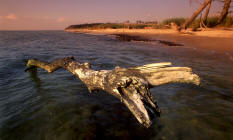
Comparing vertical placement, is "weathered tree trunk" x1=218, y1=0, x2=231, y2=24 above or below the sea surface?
above

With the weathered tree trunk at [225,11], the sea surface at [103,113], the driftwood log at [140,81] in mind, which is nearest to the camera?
the driftwood log at [140,81]

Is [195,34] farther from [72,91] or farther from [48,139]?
[48,139]

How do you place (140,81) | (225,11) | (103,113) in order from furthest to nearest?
(225,11) < (103,113) < (140,81)

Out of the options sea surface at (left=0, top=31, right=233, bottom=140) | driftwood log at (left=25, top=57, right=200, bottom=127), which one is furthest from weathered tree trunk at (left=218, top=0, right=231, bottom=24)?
driftwood log at (left=25, top=57, right=200, bottom=127)

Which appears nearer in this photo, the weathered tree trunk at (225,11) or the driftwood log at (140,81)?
the driftwood log at (140,81)

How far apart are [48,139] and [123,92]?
176cm

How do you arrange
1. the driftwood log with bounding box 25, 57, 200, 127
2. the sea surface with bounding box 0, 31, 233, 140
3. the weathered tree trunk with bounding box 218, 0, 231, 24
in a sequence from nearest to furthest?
1. the driftwood log with bounding box 25, 57, 200, 127
2. the sea surface with bounding box 0, 31, 233, 140
3. the weathered tree trunk with bounding box 218, 0, 231, 24

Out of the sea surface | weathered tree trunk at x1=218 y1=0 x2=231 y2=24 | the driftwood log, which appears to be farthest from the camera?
weathered tree trunk at x1=218 y1=0 x2=231 y2=24

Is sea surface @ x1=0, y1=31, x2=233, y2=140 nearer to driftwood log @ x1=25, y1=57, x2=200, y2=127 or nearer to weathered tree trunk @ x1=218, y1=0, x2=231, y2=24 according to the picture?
driftwood log @ x1=25, y1=57, x2=200, y2=127

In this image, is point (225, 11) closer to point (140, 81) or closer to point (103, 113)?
point (140, 81)

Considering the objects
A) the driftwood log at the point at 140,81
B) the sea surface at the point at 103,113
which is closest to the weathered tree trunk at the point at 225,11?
the sea surface at the point at 103,113

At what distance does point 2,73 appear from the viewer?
5.97m

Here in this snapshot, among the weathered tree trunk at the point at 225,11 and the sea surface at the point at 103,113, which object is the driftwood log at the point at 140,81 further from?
the weathered tree trunk at the point at 225,11

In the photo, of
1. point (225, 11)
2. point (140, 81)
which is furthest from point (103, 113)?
point (225, 11)
